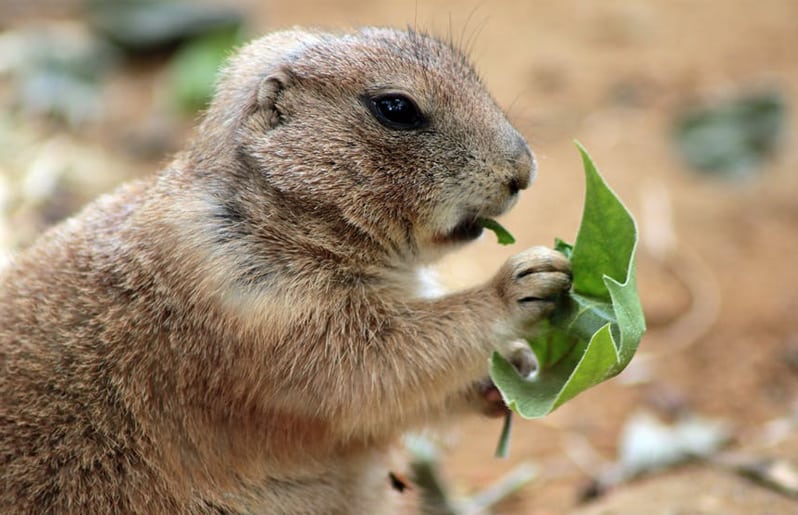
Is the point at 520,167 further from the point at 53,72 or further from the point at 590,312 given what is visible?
the point at 53,72

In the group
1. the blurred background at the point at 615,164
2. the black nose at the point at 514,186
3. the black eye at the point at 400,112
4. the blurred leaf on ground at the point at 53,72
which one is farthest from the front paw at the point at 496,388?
the blurred leaf on ground at the point at 53,72

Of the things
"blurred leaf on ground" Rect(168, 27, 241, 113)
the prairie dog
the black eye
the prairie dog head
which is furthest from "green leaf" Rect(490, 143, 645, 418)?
"blurred leaf on ground" Rect(168, 27, 241, 113)

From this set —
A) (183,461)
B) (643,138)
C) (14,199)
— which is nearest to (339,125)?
(183,461)

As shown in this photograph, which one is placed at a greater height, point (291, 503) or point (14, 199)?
point (291, 503)

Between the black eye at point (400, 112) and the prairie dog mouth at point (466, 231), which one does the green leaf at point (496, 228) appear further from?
the black eye at point (400, 112)

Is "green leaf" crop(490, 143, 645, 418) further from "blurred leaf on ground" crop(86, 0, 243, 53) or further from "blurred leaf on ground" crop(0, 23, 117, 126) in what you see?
"blurred leaf on ground" crop(86, 0, 243, 53)

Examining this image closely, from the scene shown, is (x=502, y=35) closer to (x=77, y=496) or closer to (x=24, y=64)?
(x=24, y=64)
